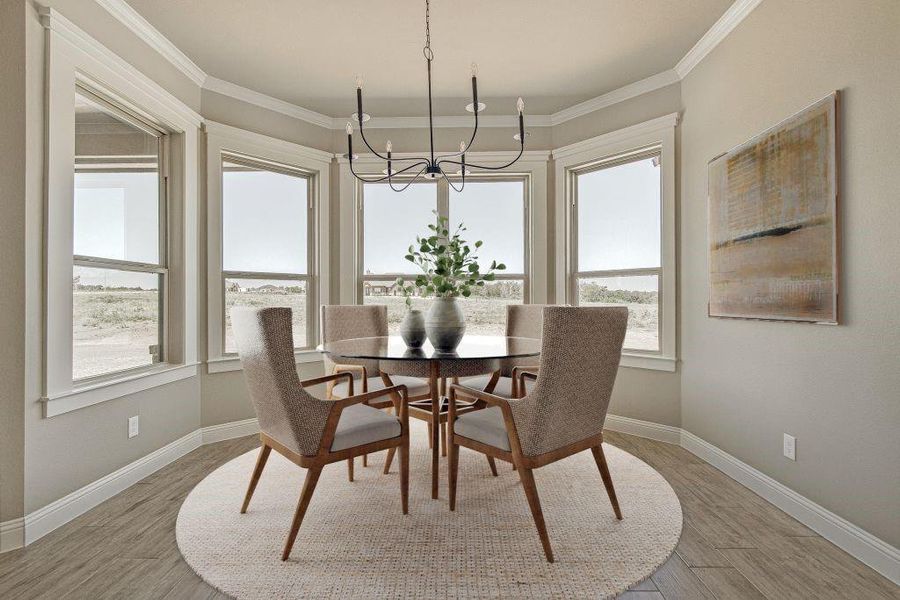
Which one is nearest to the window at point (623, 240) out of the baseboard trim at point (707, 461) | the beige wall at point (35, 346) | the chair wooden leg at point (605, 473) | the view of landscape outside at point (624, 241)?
the view of landscape outside at point (624, 241)

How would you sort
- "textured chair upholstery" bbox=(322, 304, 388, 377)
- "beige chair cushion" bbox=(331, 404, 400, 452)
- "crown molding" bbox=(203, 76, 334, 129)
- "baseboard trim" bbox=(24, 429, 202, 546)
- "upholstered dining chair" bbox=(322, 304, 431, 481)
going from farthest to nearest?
"crown molding" bbox=(203, 76, 334, 129)
"textured chair upholstery" bbox=(322, 304, 388, 377)
"upholstered dining chair" bbox=(322, 304, 431, 481)
"baseboard trim" bbox=(24, 429, 202, 546)
"beige chair cushion" bbox=(331, 404, 400, 452)

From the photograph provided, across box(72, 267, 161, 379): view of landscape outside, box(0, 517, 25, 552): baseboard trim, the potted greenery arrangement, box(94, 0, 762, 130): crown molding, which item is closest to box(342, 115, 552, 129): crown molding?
box(94, 0, 762, 130): crown molding

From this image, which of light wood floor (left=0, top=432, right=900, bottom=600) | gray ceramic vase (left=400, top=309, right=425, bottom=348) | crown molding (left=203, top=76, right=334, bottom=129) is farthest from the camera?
crown molding (left=203, top=76, right=334, bottom=129)

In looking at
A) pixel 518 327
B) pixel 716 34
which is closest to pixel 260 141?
pixel 518 327

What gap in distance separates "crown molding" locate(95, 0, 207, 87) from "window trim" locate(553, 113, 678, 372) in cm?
281

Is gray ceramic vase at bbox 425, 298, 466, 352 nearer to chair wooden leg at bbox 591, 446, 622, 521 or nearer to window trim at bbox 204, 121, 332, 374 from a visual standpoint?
chair wooden leg at bbox 591, 446, 622, 521

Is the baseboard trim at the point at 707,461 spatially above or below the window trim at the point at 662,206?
below

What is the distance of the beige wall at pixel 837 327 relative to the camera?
66.6 inches

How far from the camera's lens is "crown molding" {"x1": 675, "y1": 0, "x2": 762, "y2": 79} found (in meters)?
2.45

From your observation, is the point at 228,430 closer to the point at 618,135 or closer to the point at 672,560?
the point at 672,560

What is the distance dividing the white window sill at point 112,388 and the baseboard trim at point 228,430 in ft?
1.45

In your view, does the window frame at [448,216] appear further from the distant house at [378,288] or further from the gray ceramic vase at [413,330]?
the gray ceramic vase at [413,330]

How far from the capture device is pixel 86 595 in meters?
1.57

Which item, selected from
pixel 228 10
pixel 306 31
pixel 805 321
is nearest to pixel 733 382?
pixel 805 321
